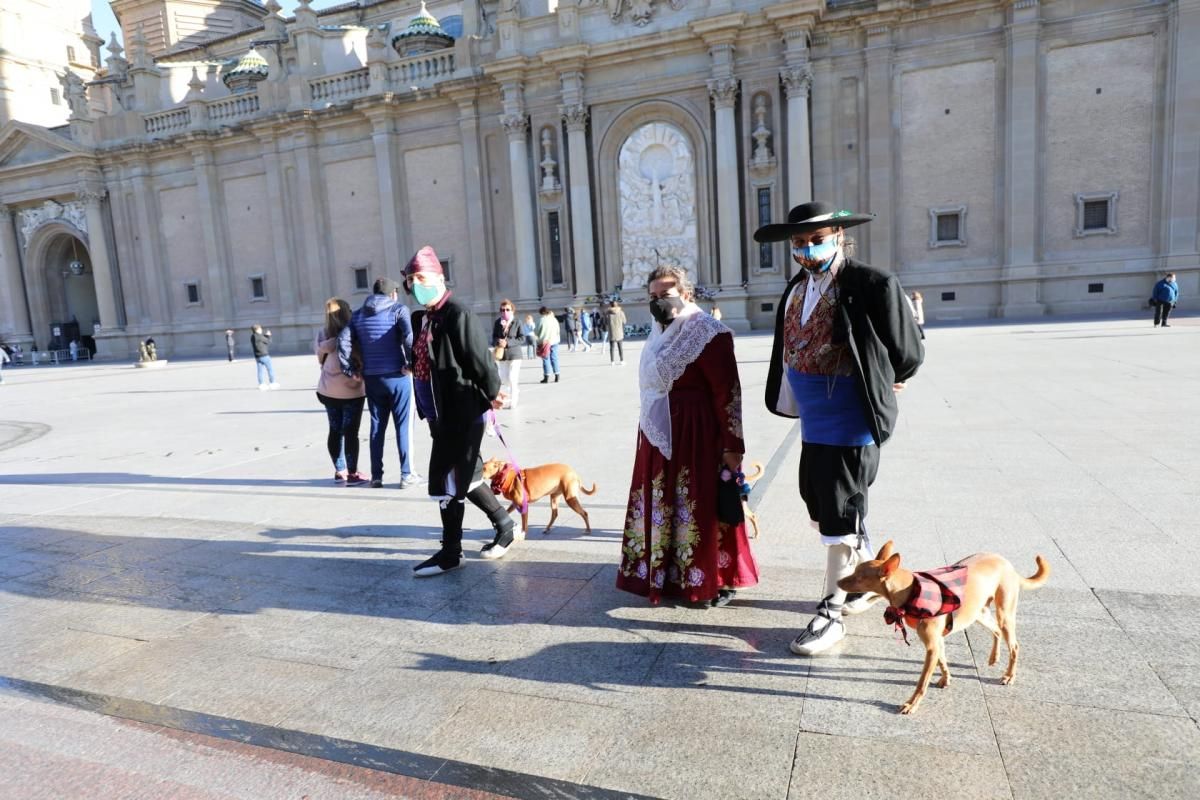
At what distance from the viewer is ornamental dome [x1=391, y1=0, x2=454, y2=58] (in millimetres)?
32094

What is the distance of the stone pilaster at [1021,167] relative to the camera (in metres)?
22.8

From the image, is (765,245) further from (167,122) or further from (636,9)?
(167,122)

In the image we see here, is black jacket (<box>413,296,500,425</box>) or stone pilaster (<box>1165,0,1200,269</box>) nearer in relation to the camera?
black jacket (<box>413,296,500,425</box>)

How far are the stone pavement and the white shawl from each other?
0.94 m

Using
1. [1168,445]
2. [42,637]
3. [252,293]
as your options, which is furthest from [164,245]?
[1168,445]

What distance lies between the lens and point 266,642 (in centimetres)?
365

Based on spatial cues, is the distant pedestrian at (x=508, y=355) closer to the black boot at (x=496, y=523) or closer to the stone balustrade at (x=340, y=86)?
the black boot at (x=496, y=523)

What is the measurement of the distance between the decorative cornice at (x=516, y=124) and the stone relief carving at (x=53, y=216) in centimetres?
2267

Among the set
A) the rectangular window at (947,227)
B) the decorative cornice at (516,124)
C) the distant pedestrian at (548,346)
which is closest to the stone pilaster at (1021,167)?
the rectangular window at (947,227)

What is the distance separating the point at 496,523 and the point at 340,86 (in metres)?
32.0

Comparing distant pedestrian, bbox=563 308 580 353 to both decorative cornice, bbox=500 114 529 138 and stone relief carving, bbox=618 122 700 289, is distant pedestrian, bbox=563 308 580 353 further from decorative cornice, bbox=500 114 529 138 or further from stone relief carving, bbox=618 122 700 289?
decorative cornice, bbox=500 114 529 138

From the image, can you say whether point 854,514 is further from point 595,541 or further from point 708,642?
point 595,541

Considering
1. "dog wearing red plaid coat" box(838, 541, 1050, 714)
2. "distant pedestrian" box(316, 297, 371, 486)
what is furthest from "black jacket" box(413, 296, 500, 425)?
"distant pedestrian" box(316, 297, 371, 486)

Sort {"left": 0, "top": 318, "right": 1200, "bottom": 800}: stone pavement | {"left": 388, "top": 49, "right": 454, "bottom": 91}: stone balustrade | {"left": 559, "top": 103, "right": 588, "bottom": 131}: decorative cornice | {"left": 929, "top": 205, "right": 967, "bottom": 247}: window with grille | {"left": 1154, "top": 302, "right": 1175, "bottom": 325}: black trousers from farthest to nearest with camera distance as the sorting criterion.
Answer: {"left": 388, "top": 49, "right": 454, "bottom": 91}: stone balustrade → {"left": 559, "top": 103, "right": 588, "bottom": 131}: decorative cornice → {"left": 929, "top": 205, "right": 967, "bottom": 247}: window with grille → {"left": 1154, "top": 302, "right": 1175, "bottom": 325}: black trousers → {"left": 0, "top": 318, "right": 1200, "bottom": 800}: stone pavement
